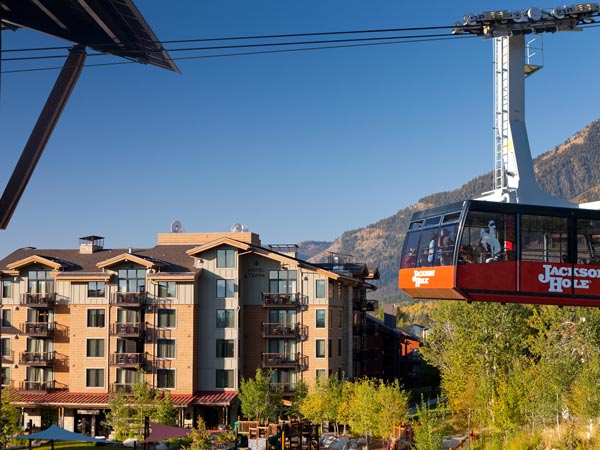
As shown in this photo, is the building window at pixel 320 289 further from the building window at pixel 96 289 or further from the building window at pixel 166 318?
the building window at pixel 96 289

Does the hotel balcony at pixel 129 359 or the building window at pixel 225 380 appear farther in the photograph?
the building window at pixel 225 380

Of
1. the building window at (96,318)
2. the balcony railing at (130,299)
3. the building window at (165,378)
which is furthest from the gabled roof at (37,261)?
the building window at (165,378)

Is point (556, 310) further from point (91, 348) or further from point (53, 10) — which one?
point (53, 10)

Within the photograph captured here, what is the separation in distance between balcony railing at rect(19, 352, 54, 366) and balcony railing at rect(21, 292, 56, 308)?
3.43 meters

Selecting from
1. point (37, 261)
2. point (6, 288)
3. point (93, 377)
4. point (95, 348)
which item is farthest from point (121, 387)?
point (6, 288)

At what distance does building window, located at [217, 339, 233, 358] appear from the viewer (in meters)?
60.2

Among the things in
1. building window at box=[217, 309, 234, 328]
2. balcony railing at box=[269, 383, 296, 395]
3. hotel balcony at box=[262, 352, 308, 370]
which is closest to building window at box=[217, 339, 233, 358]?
building window at box=[217, 309, 234, 328]

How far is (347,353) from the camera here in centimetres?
6669

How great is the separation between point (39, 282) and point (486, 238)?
45.2 metres

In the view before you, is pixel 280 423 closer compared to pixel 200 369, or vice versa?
pixel 280 423

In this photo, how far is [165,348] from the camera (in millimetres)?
59781

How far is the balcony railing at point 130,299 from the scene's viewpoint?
194ft

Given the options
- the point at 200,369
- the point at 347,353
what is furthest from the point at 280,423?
the point at 347,353

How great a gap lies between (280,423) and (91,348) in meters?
15.2
